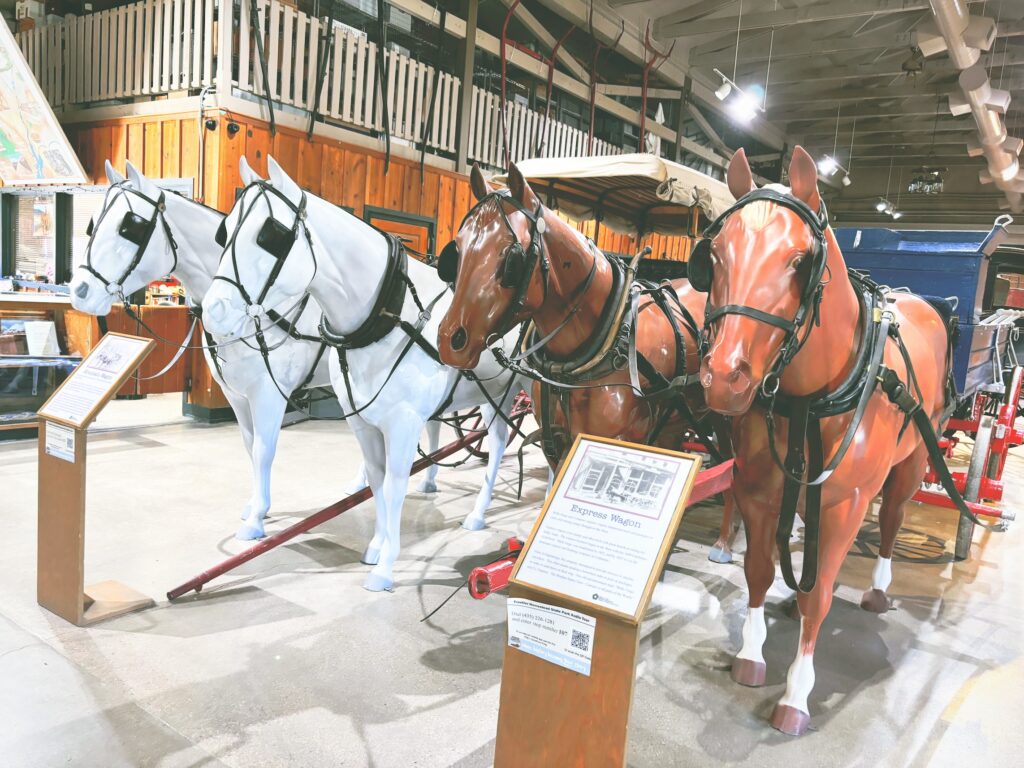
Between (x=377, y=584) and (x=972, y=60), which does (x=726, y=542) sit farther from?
(x=972, y=60)

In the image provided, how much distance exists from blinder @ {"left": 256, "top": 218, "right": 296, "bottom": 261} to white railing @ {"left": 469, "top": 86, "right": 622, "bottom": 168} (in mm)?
6580

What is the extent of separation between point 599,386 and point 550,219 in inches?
25.9

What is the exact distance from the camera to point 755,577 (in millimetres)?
2605

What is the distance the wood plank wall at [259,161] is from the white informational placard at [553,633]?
5.30m

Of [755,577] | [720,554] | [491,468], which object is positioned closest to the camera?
[755,577]

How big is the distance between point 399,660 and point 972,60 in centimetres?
1004

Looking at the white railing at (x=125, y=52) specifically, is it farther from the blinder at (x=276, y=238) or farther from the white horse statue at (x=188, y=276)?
the blinder at (x=276, y=238)

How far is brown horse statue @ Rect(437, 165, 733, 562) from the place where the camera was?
2.28 metres

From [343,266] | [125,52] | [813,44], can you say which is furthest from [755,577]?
[813,44]

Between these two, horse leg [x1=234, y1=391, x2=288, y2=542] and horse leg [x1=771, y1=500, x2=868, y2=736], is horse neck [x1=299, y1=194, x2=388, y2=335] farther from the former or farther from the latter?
horse leg [x1=771, y1=500, x2=868, y2=736]

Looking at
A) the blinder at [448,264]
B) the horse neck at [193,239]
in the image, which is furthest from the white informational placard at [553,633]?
the horse neck at [193,239]

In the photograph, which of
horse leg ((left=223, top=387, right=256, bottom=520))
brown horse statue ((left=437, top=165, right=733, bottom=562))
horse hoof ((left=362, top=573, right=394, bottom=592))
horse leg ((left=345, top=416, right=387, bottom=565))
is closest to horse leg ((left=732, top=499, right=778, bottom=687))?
brown horse statue ((left=437, top=165, right=733, bottom=562))

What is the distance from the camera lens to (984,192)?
18406 millimetres

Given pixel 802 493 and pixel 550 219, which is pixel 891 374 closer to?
pixel 802 493
